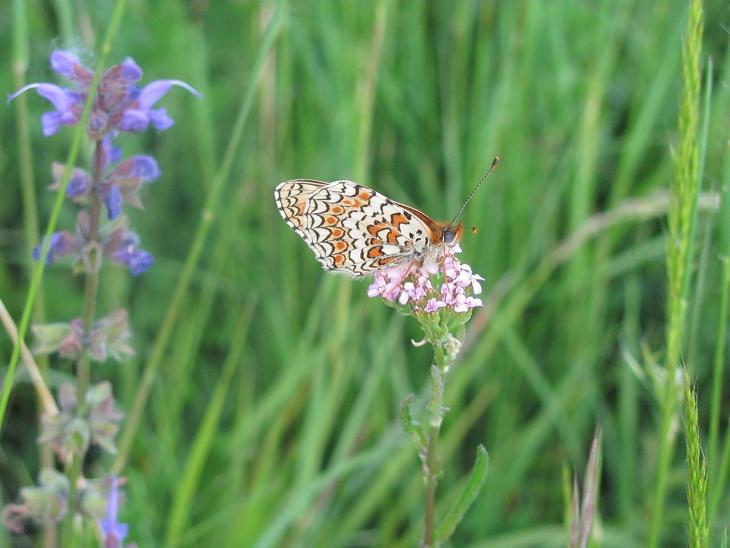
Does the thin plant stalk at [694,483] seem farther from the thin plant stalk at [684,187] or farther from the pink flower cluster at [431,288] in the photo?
the pink flower cluster at [431,288]

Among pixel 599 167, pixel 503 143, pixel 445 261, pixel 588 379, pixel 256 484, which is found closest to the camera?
pixel 445 261

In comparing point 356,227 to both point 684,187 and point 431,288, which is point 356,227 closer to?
point 431,288

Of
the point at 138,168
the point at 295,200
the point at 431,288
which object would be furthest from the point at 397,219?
the point at 138,168

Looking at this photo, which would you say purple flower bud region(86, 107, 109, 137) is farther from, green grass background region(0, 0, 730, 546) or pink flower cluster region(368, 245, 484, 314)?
green grass background region(0, 0, 730, 546)

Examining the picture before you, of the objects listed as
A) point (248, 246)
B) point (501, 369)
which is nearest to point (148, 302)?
point (248, 246)

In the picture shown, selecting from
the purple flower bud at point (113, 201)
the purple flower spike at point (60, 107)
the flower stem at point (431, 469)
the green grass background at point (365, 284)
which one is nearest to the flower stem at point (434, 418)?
the flower stem at point (431, 469)

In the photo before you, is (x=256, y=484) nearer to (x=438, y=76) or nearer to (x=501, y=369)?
(x=501, y=369)
